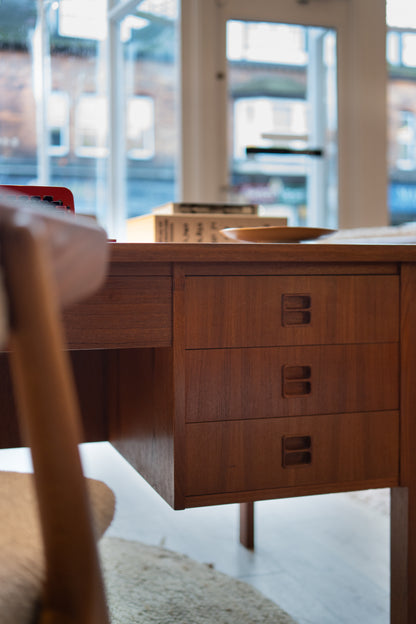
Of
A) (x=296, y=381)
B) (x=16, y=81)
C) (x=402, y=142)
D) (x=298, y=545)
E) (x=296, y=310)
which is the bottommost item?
(x=298, y=545)

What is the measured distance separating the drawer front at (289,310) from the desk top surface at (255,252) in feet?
0.11

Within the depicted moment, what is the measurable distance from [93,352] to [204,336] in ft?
1.95

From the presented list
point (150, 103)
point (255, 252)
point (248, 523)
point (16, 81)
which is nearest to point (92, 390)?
point (248, 523)

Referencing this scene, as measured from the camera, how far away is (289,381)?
112 centimetres

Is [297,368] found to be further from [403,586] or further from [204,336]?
[403,586]

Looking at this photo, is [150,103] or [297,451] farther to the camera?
[150,103]

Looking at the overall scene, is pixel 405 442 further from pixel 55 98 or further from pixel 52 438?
pixel 55 98

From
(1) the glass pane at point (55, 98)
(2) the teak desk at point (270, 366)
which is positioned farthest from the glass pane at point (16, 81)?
(2) the teak desk at point (270, 366)

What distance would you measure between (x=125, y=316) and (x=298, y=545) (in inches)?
43.8

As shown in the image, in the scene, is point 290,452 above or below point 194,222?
below

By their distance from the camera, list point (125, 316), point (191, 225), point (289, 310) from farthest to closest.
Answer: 1. point (191, 225)
2. point (289, 310)
3. point (125, 316)

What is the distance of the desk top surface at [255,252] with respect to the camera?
100cm

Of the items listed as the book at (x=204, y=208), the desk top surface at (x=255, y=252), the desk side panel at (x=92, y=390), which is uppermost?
the book at (x=204, y=208)

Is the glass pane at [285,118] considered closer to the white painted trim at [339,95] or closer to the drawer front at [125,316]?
the white painted trim at [339,95]
